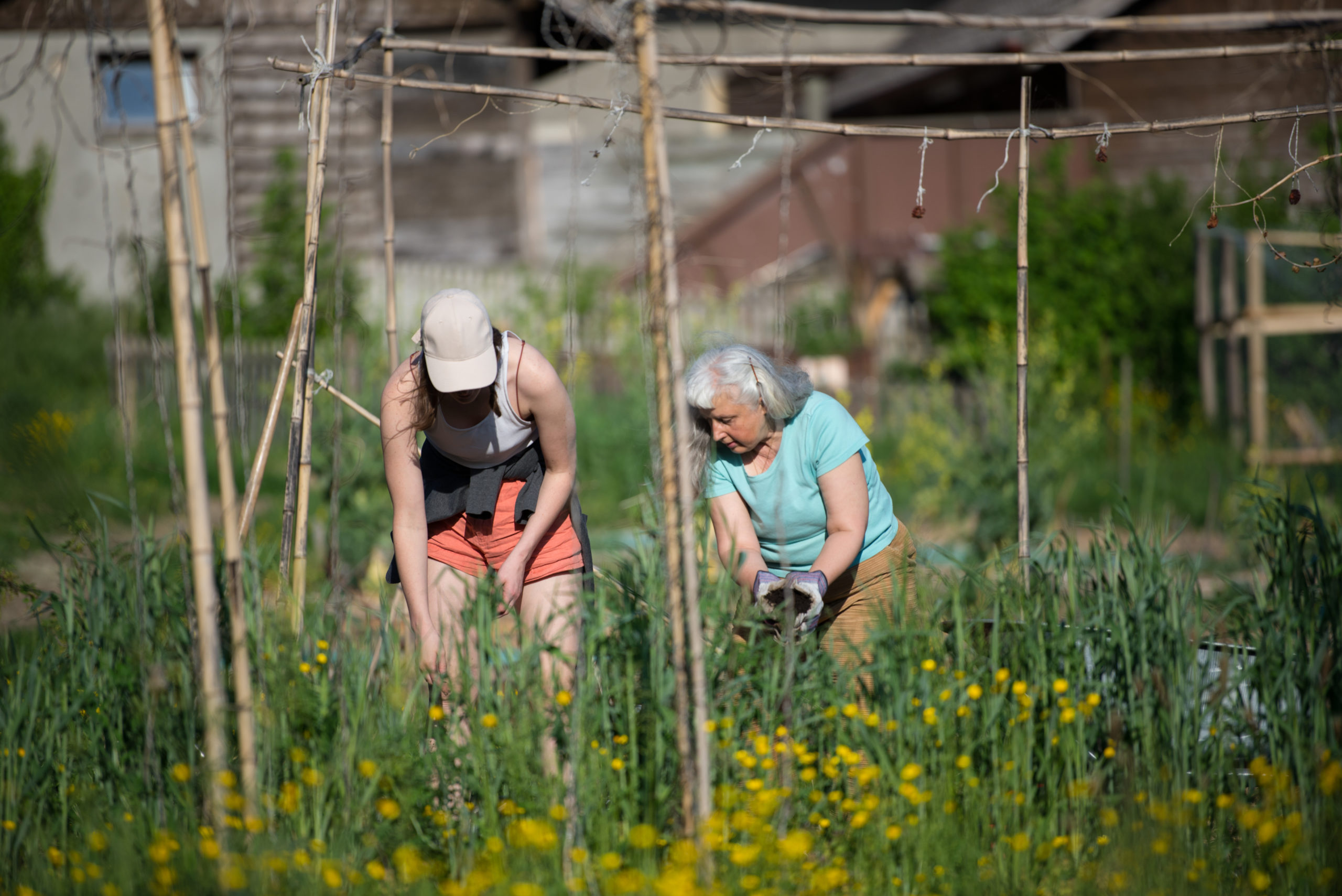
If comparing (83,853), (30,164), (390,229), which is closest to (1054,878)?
(83,853)

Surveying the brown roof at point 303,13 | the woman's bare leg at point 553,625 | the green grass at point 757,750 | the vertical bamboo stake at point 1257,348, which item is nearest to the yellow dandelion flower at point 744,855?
the green grass at point 757,750

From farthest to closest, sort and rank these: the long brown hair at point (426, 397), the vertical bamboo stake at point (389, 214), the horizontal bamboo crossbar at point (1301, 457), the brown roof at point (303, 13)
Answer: the brown roof at point (303, 13) < the horizontal bamboo crossbar at point (1301, 457) < the vertical bamboo stake at point (389, 214) < the long brown hair at point (426, 397)

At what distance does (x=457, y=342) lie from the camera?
259cm

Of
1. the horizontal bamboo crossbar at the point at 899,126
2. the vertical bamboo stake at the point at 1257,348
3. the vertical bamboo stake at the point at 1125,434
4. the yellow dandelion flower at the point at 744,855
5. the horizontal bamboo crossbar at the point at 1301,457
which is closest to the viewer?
the yellow dandelion flower at the point at 744,855

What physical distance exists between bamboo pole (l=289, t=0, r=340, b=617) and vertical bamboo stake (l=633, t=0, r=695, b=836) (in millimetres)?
1214

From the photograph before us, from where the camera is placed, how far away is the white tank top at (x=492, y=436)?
280 cm

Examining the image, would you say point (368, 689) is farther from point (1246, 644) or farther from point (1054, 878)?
point (1246, 644)

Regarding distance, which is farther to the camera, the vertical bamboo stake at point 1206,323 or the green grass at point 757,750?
the vertical bamboo stake at point 1206,323

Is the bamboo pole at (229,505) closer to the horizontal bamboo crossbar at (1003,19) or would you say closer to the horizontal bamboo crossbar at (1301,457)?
the horizontal bamboo crossbar at (1003,19)

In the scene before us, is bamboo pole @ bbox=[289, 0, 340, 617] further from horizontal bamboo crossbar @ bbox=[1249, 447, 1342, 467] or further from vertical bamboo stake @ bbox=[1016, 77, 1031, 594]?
horizontal bamboo crossbar @ bbox=[1249, 447, 1342, 467]

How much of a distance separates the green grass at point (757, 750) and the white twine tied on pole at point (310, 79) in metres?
1.29

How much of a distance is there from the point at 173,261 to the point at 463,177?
11.5 meters

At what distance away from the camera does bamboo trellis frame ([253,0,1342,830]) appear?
216 cm

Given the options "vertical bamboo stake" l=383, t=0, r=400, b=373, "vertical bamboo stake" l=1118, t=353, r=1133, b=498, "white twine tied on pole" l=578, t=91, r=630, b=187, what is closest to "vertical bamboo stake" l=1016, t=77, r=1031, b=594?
"white twine tied on pole" l=578, t=91, r=630, b=187
